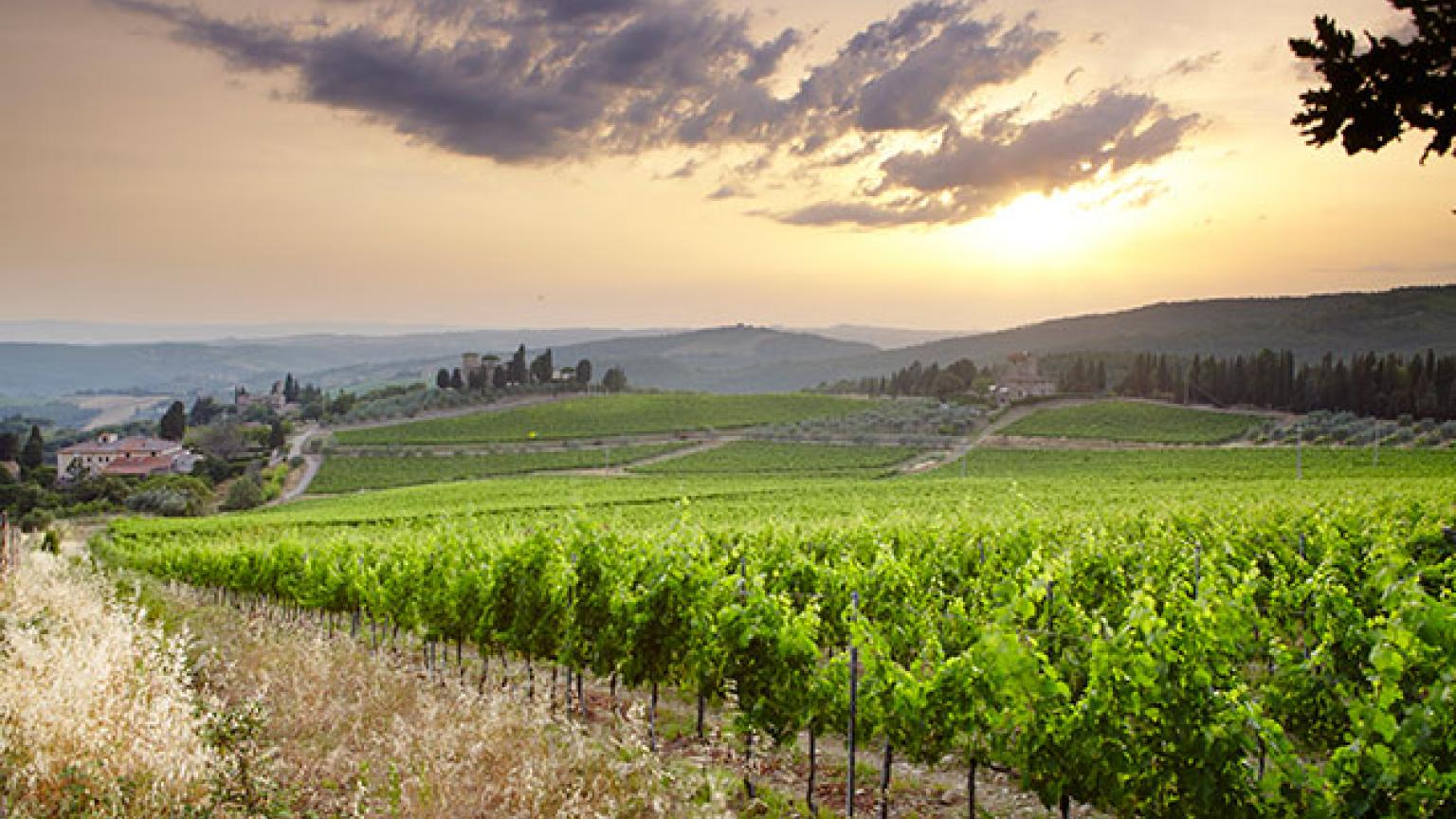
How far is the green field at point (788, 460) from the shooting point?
69725 millimetres

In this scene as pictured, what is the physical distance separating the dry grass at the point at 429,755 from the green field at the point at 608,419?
8596 centimetres

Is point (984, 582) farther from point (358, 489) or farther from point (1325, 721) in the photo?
point (358, 489)

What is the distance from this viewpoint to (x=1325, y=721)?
22.0ft

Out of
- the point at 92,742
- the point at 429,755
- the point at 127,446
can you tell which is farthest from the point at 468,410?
the point at 429,755

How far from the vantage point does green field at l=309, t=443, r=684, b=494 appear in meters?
77.2

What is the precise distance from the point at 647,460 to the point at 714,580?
72.1 metres

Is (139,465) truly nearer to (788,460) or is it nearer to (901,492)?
(788,460)

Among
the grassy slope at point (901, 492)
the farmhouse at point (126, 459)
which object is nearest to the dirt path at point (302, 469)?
the grassy slope at point (901, 492)

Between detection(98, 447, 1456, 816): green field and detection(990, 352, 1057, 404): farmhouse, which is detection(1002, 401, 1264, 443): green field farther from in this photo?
detection(98, 447, 1456, 816): green field

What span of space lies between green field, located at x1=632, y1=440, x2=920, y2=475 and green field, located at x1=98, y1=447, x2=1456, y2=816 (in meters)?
49.8

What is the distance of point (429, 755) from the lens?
20.7 ft

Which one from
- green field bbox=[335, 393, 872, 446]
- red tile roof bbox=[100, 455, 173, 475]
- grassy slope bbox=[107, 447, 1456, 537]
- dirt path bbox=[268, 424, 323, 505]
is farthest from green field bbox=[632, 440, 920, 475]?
red tile roof bbox=[100, 455, 173, 475]

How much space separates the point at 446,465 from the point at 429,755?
80119mm

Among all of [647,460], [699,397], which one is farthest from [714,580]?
[699,397]
